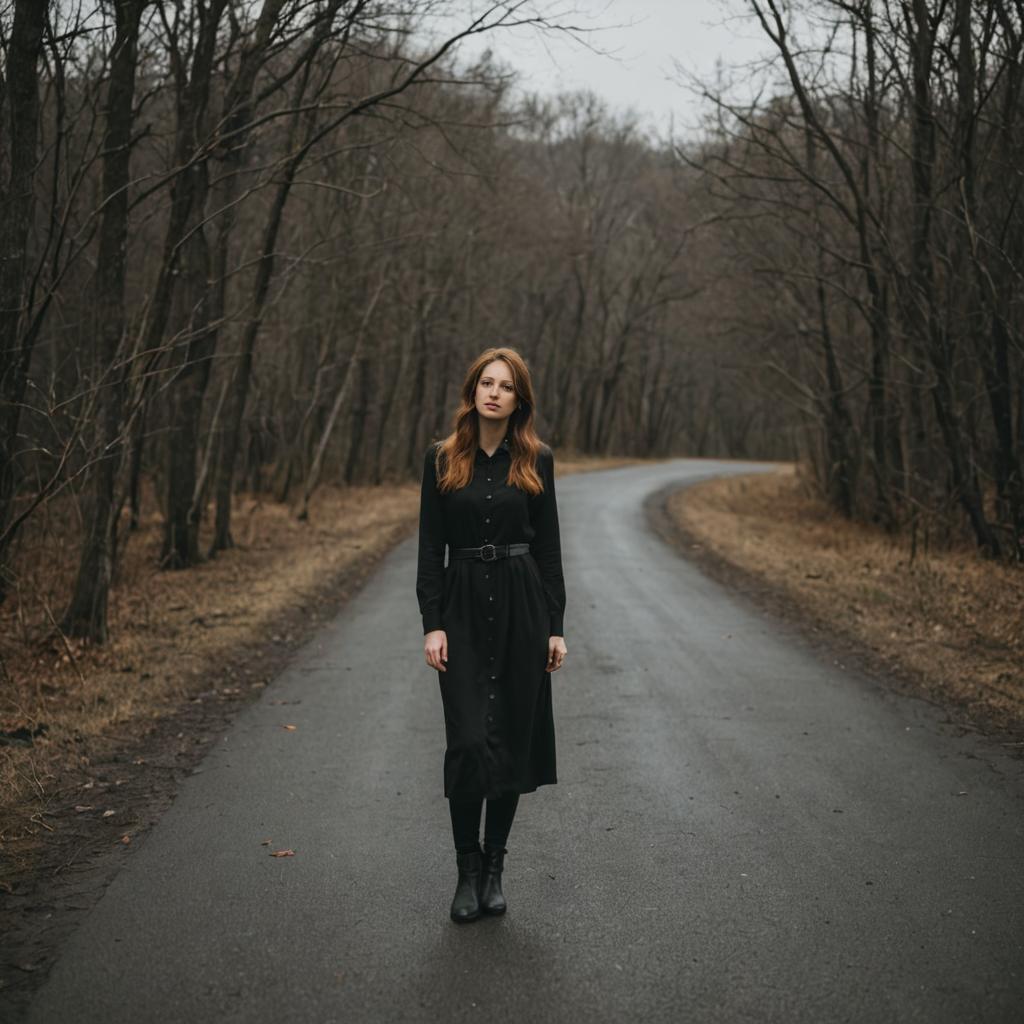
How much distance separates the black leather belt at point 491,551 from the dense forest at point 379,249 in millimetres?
3944

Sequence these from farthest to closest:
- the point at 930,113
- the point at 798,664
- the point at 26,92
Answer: the point at 930,113, the point at 798,664, the point at 26,92

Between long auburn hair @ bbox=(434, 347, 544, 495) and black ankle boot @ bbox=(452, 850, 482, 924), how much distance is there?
4.89 ft

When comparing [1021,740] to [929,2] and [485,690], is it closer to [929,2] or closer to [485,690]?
[485,690]

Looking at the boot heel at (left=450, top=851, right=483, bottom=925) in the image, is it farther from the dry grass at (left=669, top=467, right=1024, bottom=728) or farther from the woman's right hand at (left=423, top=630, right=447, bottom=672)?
the dry grass at (left=669, top=467, right=1024, bottom=728)

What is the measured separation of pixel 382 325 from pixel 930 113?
638 inches

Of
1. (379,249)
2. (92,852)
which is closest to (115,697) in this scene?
(92,852)

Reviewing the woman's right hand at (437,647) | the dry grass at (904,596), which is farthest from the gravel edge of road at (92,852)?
the dry grass at (904,596)

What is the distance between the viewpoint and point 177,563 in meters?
14.7

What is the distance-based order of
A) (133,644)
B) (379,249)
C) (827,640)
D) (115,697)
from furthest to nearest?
(379,249), (827,640), (133,644), (115,697)

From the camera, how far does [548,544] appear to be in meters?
4.27

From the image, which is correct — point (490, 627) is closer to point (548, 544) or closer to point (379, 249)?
point (548, 544)

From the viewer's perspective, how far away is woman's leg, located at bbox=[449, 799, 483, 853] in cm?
411

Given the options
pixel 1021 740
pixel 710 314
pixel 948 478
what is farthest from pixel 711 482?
pixel 1021 740

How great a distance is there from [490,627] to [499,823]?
2.66ft
